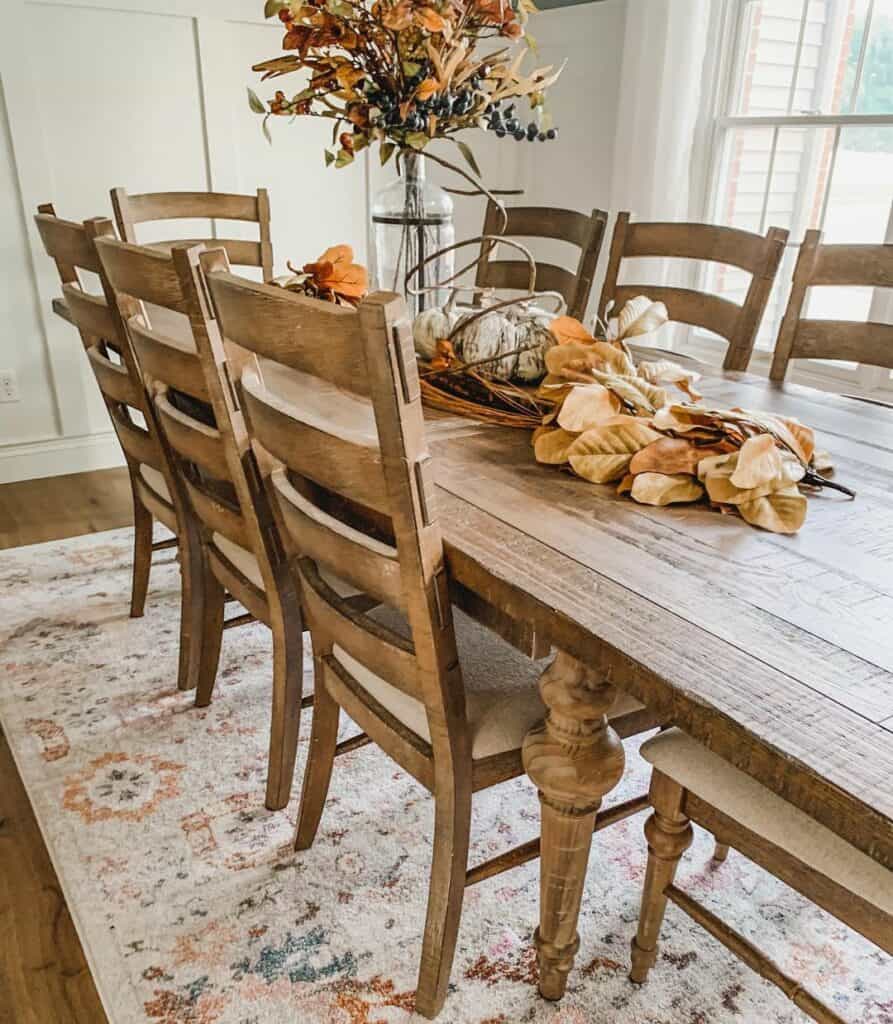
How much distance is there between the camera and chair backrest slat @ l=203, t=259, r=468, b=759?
2.93 ft

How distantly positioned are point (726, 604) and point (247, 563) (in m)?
0.98

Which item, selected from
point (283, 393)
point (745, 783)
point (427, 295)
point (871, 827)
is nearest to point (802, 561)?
point (745, 783)

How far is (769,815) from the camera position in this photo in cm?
101

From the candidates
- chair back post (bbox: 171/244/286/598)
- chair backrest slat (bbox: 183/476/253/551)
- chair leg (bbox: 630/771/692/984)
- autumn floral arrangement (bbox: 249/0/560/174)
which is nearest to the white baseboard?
chair backrest slat (bbox: 183/476/253/551)

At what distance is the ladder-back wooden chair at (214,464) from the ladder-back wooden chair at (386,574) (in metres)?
0.10

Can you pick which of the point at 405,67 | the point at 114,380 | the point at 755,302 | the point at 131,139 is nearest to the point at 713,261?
the point at 755,302

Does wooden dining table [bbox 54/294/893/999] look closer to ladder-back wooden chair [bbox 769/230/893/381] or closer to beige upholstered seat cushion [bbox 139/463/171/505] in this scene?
ladder-back wooden chair [bbox 769/230/893/381]

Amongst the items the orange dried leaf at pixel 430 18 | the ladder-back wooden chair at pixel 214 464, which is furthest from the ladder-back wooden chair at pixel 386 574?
the orange dried leaf at pixel 430 18

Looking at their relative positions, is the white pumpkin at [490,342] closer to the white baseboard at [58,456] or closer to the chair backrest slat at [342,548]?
the chair backrest slat at [342,548]

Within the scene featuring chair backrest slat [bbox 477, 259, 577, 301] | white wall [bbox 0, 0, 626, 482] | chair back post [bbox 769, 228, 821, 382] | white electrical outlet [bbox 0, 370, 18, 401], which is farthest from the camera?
white electrical outlet [bbox 0, 370, 18, 401]

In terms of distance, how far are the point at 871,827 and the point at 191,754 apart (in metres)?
1.45

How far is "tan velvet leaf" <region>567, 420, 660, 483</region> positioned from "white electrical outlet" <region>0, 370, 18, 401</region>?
2640 millimetres

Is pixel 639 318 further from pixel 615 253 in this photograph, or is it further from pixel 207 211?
pixel 207 211

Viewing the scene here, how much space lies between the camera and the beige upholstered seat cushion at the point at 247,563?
1521 millimetres
